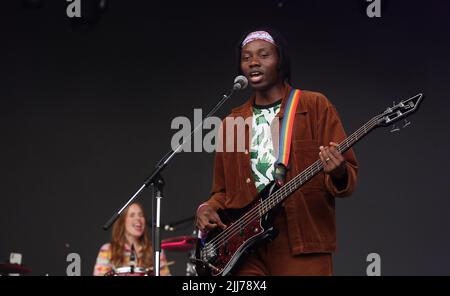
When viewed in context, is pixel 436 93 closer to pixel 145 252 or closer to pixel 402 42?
pixel 402 42

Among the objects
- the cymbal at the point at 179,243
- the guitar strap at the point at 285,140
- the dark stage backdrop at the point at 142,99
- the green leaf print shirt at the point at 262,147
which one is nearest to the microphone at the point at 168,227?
the dark stage backdrop at the point at 142,99

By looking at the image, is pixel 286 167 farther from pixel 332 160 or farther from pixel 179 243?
Answer: pixel 179 243

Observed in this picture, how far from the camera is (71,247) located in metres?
6.95

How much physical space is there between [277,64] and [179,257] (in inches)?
148

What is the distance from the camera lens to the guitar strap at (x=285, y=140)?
3.45 metres

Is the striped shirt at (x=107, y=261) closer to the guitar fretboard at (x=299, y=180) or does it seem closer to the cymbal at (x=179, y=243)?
the cymbal at (x=179, y=243)

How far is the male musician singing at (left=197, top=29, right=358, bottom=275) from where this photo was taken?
10.9ft

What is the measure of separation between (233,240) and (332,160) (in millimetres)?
613

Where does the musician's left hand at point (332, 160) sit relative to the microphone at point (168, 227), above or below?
below

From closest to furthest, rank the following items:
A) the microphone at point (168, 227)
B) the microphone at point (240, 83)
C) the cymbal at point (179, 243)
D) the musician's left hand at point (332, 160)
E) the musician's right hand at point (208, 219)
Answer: the musician's left hand at point (332, 160), the musician's right hand at point (208, 219), the microphone at point (240, 83), the cymbal at point (179, 243), the microphone at point (168, 227)

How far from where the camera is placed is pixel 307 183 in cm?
344

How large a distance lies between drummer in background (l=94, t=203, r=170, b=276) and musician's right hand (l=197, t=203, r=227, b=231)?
10.2 ft

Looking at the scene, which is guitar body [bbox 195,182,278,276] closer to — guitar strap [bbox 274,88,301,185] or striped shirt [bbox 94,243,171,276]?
guitar strap [bbox 274,88,301,185]

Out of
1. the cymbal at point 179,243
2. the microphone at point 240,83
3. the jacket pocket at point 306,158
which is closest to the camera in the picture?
the jacket pocket at point 306,158
